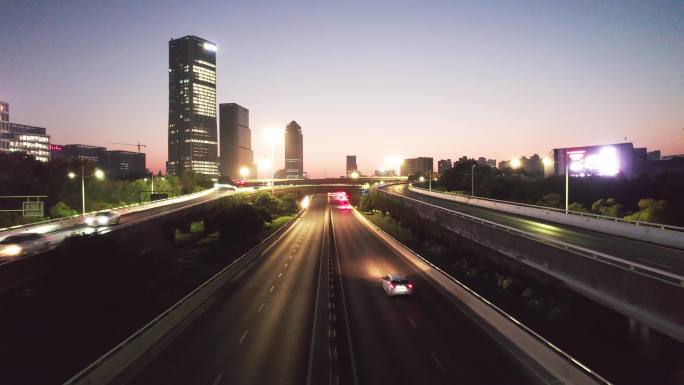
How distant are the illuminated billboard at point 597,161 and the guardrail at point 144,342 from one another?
6488 centimetres

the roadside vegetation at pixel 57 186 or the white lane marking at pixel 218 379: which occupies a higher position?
the roadside vegetation at pixel 57 186

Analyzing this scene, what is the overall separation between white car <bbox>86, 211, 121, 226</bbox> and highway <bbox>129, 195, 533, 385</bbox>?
901 inches

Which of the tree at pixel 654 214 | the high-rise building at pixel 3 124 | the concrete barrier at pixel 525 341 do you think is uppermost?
the high-rise building at pixel 3 124

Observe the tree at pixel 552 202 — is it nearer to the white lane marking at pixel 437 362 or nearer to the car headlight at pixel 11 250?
the white lane marking at pixel 437 362

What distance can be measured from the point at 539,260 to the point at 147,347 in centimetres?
2584

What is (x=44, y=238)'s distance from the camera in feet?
121

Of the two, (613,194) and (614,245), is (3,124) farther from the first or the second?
(614,245)

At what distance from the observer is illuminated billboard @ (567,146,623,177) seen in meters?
70.7

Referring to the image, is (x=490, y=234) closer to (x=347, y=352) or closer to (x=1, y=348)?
(x=347, y=352)

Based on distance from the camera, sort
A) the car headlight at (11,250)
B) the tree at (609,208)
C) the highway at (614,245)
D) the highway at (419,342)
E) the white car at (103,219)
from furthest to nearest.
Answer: the tree at (609,208) → the white car at (103,219) → the car headlight at (11,250) → the highway at (614,245) → the highway at (419,342)

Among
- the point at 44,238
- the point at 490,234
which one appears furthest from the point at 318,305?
the point at 44,238

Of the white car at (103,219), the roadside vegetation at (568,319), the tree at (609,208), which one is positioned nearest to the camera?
the roadside vegetation at (568,319)

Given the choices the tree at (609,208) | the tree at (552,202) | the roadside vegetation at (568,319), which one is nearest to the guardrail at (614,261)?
the roadside vegetation at (568,319)

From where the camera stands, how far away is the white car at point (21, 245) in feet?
110
